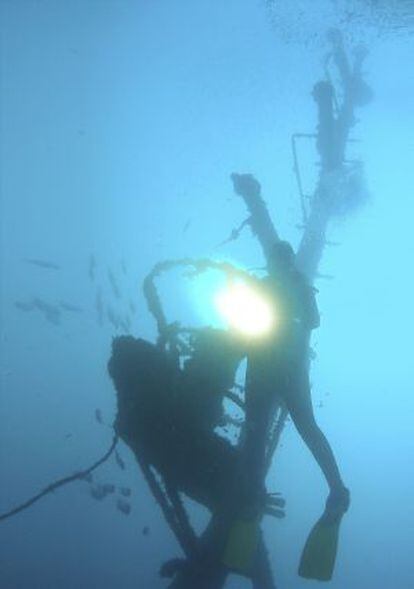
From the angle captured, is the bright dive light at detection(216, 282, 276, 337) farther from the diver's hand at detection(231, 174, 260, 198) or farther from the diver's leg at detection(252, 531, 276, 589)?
the diver's hand at detection(231, 174, 260, 198)

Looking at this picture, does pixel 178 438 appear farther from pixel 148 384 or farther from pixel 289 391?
pixel 289 391

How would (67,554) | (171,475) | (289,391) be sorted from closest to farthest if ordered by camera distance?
1. (289,391)
2. (171,475)
3. (67,554)

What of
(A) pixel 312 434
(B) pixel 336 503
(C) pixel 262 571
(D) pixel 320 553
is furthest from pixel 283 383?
(C) pixel 262 571

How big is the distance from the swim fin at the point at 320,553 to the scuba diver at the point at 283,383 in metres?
0.13

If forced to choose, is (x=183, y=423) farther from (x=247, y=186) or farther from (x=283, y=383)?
(x=247, y=186)

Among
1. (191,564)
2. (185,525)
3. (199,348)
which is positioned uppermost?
(199,348)

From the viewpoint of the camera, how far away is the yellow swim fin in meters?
4.47

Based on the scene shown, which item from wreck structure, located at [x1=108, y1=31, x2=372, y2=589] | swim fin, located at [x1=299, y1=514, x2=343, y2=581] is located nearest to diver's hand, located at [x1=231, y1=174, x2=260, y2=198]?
wreck structure, located at [x1=108, y1=31, x2=372, y2=589]

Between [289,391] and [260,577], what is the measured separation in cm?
317

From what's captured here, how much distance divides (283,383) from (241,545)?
4.23 ft

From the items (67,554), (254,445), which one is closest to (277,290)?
(254,445)

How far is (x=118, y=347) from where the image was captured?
A: 5184 millimetres

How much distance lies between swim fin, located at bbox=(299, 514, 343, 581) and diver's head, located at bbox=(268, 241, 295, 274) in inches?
76.2

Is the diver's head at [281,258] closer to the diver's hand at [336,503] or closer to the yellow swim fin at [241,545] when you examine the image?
the diver's hand at [336,503]
